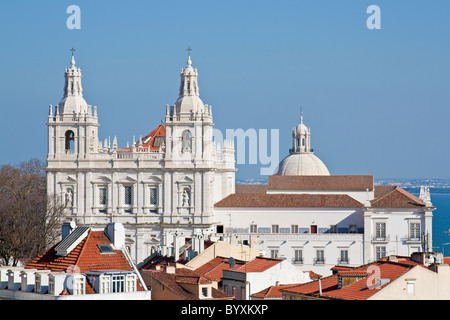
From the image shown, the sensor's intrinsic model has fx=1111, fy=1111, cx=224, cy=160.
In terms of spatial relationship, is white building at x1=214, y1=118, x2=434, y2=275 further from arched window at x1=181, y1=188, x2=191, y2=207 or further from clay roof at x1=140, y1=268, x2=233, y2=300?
clay roof at x1=140, y1=268, x2=233, y2=300

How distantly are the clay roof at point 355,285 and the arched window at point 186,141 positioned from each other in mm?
36382

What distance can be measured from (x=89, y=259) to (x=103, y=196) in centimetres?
4032

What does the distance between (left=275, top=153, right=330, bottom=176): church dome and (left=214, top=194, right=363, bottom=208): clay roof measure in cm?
2816

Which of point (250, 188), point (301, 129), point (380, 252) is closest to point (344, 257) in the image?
point (380, 252)

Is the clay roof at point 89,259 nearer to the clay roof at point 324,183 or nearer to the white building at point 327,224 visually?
the white building at point 327,224

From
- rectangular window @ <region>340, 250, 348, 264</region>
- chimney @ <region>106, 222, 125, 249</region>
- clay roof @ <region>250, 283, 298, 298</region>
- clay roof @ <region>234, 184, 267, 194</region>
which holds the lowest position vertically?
rectangular window @ <region>340, 250, 348, 264</region>

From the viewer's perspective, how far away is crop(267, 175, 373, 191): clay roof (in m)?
82.9

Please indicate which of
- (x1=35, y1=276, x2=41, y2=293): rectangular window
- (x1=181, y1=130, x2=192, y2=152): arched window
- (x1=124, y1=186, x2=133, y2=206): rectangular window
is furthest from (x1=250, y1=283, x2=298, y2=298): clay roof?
(x1=124, y1=186, x2=133, y2=206): rectangular window

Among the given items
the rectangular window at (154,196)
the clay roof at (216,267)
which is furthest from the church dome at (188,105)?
the clay roof at (216,267)

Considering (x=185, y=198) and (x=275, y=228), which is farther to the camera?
(x=275, y=228)

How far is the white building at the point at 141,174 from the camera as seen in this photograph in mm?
75562

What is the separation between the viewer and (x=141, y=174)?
250 feet

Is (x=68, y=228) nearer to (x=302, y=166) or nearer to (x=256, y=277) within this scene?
(x=256, y=277)
